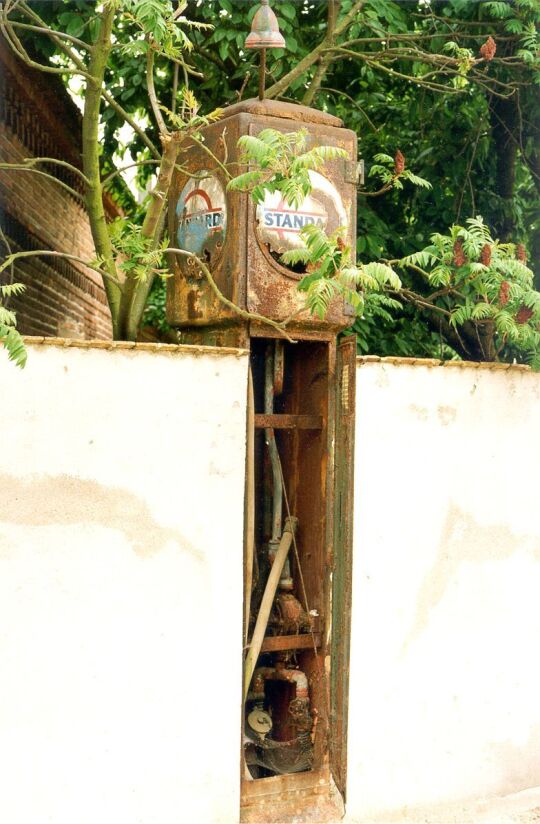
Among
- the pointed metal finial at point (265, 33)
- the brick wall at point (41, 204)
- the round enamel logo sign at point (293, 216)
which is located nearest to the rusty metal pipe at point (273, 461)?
the round enamel logo sign at point (293, 216)

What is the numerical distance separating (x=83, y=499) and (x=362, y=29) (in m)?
4.72

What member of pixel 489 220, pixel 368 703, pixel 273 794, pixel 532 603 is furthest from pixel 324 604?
pixel 489 220

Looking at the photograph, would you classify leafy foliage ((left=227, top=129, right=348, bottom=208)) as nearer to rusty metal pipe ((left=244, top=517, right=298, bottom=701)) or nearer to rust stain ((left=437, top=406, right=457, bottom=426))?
rust stain ((left=437, top=406, right=457, bottom=426))

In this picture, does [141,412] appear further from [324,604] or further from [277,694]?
[277,694]

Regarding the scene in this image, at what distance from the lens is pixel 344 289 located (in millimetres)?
4227

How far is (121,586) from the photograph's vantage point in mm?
4293

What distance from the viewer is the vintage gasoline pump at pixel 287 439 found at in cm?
467

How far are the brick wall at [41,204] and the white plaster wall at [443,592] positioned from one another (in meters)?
2.68

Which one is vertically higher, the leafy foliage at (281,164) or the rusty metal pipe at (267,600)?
the leafy foliage at (281,164)

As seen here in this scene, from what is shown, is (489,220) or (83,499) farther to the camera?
(489,220)

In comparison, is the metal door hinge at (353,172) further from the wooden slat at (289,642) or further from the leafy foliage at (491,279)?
the wooden slat at (289,642)

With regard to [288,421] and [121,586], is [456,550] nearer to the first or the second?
[288,421]

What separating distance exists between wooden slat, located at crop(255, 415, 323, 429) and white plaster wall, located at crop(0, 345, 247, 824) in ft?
0.95

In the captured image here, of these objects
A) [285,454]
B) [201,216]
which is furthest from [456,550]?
[201,216]
